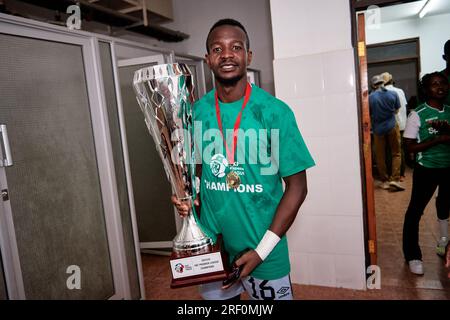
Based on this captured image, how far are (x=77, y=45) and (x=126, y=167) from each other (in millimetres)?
819

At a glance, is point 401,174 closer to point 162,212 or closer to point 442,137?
point 442,137

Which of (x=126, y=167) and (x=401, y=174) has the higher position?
(x=126, y=167)

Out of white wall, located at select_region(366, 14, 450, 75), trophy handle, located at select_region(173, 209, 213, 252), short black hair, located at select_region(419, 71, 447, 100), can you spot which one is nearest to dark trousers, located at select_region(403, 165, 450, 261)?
short black hair, located at select_region(419, 71, 447, 100)

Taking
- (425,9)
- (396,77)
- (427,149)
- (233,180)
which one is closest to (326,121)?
(427,149)

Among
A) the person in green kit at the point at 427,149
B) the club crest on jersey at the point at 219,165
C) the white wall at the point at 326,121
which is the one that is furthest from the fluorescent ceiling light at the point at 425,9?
the club crest on jersey at the point at 219,165

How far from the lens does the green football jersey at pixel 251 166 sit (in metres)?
1.09

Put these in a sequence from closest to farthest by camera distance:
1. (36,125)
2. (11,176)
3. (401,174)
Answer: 1. (11,176)
2. (36,125)
3. (401,174)

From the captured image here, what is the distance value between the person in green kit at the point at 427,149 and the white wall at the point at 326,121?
0.56 m

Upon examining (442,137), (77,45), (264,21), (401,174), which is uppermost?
(264,21)

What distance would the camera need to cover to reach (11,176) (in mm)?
1655

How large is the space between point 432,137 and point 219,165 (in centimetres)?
201

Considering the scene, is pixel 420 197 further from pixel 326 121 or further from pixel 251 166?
pixel 251 166

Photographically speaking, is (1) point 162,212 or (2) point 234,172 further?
(1) point 162,212

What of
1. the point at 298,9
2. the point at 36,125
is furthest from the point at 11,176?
the point at 298,9
